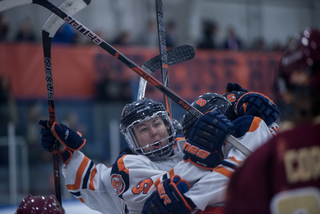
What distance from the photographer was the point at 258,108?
179 cm

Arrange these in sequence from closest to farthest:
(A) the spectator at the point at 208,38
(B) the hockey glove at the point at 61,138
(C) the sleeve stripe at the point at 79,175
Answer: (B) the hockey glove at the point at 61,138
(C) the sleeve stripe at the point at 79,175
(A) the spectator at the point at 208,38

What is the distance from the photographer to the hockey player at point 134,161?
1728mm

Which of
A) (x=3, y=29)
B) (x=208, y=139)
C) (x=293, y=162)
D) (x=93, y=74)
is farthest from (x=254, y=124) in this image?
(x=3, y=29)

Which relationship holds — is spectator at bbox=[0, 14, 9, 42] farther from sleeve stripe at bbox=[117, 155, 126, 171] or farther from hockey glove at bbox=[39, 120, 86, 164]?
sleeve stripe at bbox=[117, 155, 126, 171]

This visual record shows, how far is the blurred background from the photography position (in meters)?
4.79

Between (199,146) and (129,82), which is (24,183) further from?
(199,146)

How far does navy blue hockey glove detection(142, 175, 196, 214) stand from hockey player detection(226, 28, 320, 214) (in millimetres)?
752

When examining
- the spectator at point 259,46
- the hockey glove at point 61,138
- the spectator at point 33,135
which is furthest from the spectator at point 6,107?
the spectator at point 259,46

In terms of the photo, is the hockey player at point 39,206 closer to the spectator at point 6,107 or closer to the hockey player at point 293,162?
the hockey player at point 293,162

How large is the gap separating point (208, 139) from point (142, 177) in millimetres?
463

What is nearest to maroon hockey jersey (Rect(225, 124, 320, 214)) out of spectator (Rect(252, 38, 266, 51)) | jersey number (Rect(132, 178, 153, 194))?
jersey number (Rect(132, 178, 153, 194))

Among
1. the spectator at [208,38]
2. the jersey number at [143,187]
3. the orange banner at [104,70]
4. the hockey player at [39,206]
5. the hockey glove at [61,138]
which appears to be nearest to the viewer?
the hockey player at [39,206]

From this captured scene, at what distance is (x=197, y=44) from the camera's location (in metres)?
7.16

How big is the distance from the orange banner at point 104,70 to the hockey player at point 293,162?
194 inches
